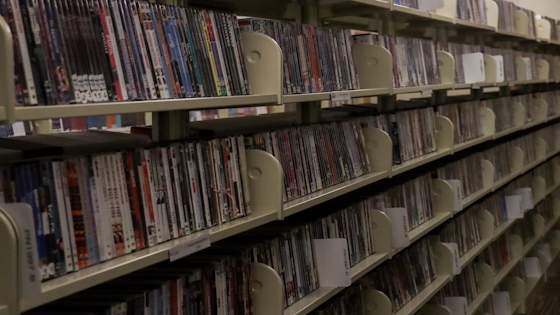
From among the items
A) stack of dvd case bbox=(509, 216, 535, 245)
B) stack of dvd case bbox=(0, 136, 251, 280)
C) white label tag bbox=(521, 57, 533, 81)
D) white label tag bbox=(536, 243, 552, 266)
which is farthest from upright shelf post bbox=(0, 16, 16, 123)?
white label tag bbox=(536, 243, 552, 266)

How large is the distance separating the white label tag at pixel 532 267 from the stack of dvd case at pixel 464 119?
5.08 ft

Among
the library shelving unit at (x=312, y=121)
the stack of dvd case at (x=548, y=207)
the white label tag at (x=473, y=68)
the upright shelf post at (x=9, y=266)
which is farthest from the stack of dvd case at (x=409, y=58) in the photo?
the stack of dvd case at (x=548, y=207)

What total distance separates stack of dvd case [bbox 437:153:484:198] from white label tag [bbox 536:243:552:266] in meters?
1.81

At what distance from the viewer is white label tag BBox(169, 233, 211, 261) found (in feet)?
4.62

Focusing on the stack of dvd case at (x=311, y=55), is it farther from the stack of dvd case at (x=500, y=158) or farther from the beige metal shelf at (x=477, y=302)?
the stack of dvd case at (x=500, y=158)

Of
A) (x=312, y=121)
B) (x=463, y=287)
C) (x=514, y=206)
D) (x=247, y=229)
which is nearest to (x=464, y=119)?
(x=463, y=287)

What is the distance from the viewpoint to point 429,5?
284cm

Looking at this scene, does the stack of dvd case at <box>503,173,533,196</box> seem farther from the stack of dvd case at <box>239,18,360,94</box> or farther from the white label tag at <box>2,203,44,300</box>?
the white label tag at <box>2,203,44,300</box>

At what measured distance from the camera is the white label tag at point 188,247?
1408 mm

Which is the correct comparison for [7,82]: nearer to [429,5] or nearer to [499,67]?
[429,5]

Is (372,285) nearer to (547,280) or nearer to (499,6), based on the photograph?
(499,6)

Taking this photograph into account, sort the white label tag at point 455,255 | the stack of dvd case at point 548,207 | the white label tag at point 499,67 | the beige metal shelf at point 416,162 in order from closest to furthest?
1. the beige metal shelf at point 416,162
2. the white label tag at point 455,255
3. the white label tag at point 499,67
4. the stack of dvd case at point 548,207

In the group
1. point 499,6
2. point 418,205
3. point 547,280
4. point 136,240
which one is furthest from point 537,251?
point 136,240

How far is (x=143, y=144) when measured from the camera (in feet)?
5.11
